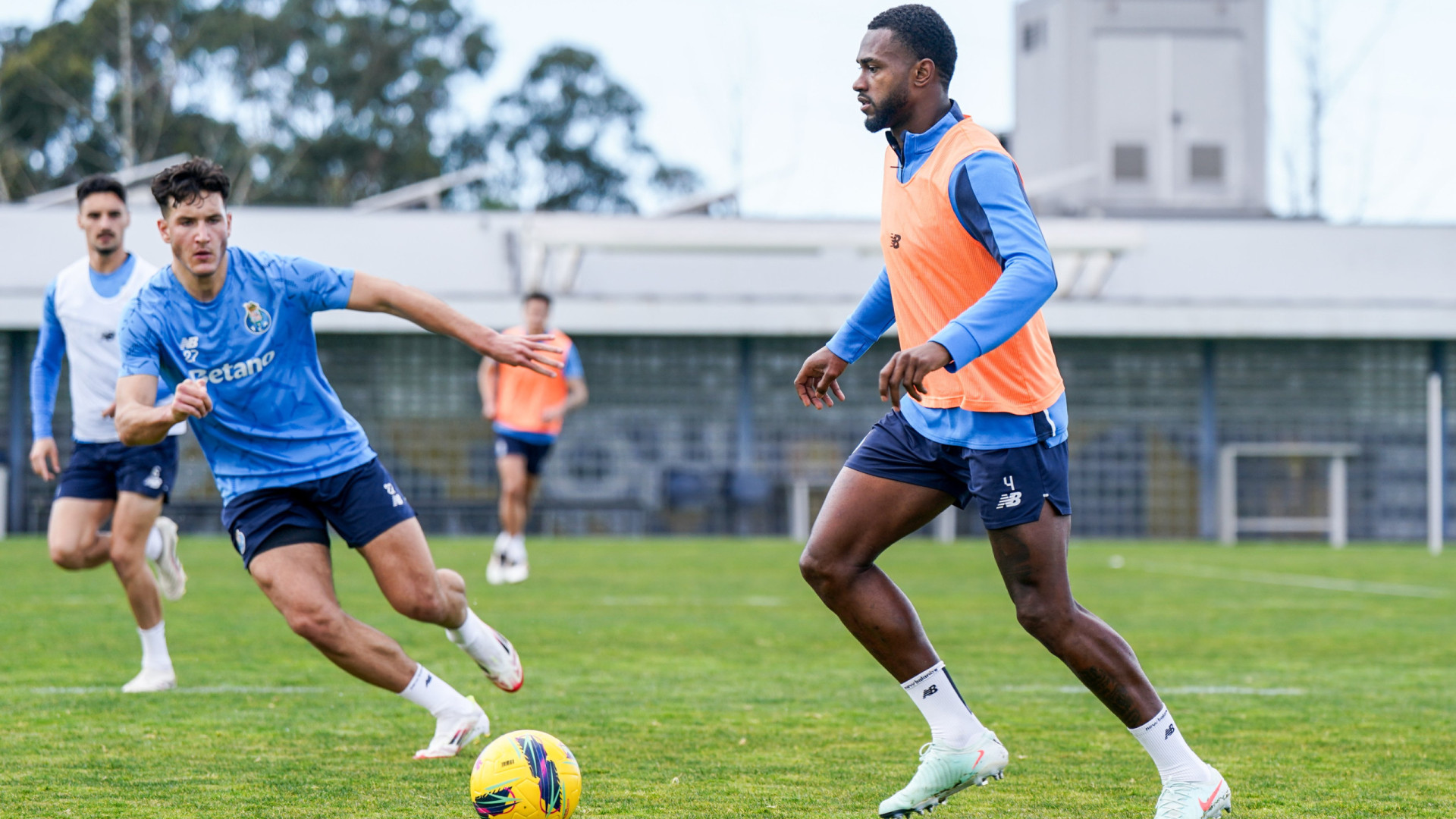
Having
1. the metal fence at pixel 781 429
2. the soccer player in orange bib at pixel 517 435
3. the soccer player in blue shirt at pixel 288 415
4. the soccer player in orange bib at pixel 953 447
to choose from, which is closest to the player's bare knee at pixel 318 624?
the soccer player in blue shirt at pixel 288 415

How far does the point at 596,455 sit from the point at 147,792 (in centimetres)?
1964

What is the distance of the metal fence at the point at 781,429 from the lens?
79.3 ft

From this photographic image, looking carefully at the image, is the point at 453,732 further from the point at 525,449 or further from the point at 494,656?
the point at 525,449

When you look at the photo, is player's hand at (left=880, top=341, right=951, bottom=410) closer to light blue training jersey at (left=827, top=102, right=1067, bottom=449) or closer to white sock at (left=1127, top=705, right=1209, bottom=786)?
light blue training jersey at (left=827, top=102, right=1067, bottom=449)

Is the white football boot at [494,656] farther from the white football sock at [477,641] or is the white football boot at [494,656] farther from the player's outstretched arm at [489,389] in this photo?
the player's outstretched arm at [489,389]

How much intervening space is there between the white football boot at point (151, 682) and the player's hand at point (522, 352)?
2.86 m

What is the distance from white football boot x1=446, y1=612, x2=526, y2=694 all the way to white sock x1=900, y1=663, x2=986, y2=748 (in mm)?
1711

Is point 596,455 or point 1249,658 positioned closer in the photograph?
point 1249,658

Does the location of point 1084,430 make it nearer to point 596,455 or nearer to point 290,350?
point 596,455

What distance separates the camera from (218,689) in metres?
7.05

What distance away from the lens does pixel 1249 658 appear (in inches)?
342

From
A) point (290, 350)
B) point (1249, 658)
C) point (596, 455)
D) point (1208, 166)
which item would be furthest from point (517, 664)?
point (1208, 166)

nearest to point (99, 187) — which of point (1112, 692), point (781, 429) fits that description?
point (1112, 692)

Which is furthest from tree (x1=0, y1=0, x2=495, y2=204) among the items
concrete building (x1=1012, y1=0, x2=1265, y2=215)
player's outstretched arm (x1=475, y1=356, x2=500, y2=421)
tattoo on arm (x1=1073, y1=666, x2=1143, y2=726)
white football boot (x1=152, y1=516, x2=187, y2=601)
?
tattoo on arm (x1=1073, y1=666, x2=1143, y2=726)
